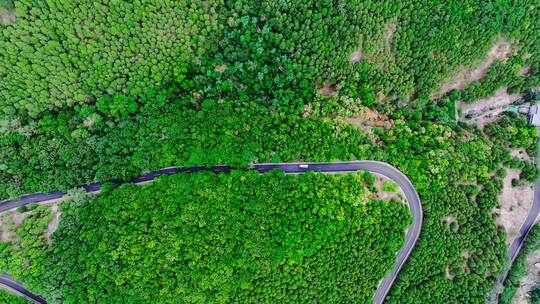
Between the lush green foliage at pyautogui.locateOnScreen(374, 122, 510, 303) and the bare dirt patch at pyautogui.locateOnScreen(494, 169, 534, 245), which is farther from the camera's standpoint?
the bare dirt patch at pyautogui.locateOnScreen(494, 169, 534, 245)

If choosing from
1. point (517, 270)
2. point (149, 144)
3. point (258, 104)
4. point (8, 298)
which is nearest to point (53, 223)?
point (8, 298)

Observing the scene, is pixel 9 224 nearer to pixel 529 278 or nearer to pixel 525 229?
pixel 525 229

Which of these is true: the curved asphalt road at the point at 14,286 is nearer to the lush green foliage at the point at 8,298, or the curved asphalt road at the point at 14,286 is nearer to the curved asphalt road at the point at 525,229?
the lush green foliage at the point at 8,298

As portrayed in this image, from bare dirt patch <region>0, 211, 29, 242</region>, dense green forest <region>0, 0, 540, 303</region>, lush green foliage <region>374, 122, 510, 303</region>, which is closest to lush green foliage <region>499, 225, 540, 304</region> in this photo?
dense green forest <region>0, 0, 540, 303</region>

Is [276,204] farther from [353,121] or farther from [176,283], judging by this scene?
[353,121]

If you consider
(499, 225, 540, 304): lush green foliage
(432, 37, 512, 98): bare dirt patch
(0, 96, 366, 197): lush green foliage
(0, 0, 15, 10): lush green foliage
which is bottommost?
(499, 225, 540, 304): lush green foliage

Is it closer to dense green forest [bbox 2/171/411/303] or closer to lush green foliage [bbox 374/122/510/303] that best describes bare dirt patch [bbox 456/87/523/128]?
lush green foliage [bbox 374/122/510/303]

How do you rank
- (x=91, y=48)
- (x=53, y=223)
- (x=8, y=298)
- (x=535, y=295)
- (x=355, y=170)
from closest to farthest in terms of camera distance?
(x=8, y=298)
(x=53, y=223)
(x=91, y=48)
(x=355, y=170)
(x=535, y=295)
